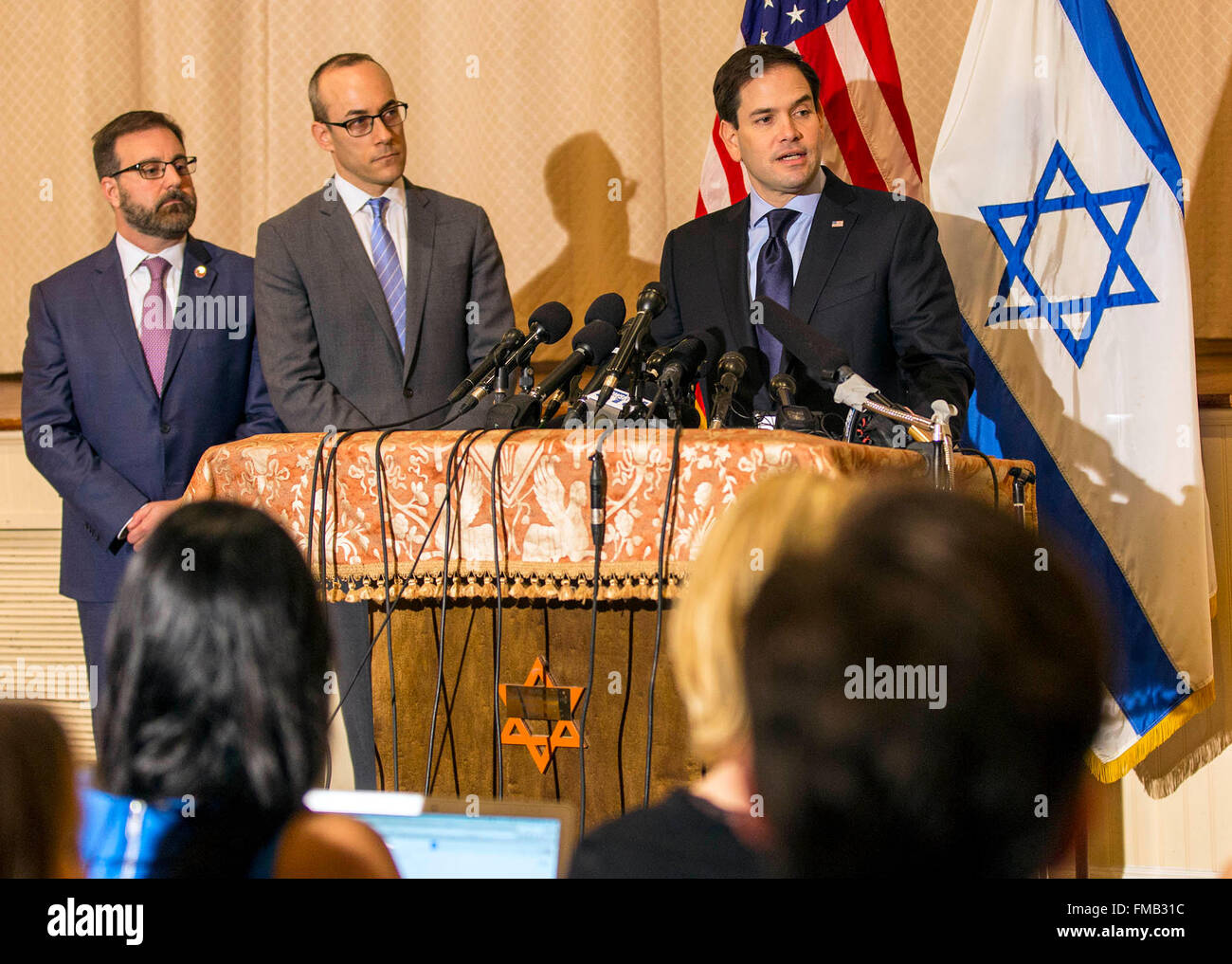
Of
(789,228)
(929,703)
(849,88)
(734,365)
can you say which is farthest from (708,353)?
(849,88)

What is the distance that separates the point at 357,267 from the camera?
8.93ft

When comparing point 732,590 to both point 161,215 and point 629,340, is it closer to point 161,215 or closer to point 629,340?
point 629,340

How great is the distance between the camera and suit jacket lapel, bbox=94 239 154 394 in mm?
2941

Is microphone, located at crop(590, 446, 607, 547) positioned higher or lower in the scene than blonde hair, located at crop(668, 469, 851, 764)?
higher

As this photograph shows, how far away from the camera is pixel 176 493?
2.92 metres

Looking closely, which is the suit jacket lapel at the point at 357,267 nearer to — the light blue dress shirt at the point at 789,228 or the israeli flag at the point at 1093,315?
the light blue dress shirt at the point at 789,228

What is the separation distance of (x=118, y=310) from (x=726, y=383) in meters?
1.72

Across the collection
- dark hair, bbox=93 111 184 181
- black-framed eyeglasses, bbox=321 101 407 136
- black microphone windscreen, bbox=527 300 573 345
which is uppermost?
dark hair, bbox=93 111 184 181

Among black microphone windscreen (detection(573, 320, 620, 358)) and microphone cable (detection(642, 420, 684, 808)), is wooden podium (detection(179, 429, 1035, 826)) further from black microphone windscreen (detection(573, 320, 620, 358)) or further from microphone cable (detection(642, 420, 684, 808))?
black microphone windscreen (detection(573, 320, 620, 358))

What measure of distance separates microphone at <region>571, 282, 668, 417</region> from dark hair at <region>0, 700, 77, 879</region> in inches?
42.2

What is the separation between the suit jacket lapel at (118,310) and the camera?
116 inches

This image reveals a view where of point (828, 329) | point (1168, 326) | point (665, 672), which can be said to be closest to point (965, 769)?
point (665, 672)
